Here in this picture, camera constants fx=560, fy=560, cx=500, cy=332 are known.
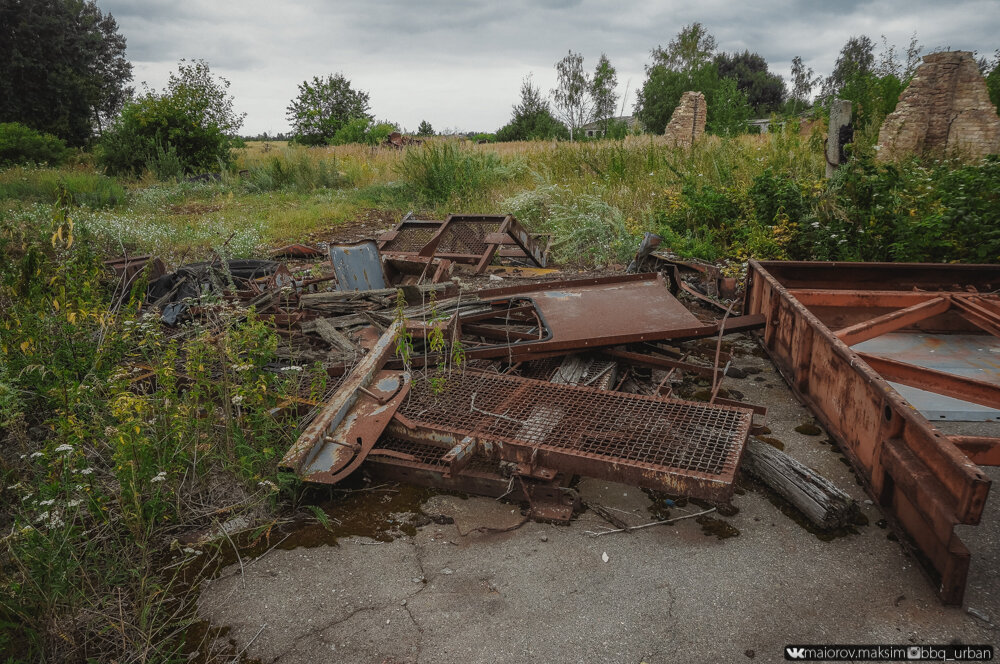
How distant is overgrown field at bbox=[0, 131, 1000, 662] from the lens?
2279 millimetres

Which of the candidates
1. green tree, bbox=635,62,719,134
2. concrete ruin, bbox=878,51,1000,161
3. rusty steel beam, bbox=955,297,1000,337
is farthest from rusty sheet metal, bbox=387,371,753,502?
green tree, bbox=635,62,719,134

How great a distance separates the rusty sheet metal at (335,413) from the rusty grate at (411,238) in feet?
10.0

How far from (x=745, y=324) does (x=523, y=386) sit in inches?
75.8

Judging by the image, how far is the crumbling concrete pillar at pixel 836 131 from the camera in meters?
7.06

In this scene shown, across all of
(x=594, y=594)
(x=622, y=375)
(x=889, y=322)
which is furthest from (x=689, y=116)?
(x=594, y=594)

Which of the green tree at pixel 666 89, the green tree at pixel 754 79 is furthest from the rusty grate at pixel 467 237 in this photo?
the green tree at pixel 754 79

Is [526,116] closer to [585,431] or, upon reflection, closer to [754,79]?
[754,79]

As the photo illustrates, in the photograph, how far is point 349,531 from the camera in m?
2.77

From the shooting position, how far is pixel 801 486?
2707mm

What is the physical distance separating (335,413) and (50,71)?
40.0 meters

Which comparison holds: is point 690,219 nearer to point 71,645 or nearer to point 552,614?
point 552,614

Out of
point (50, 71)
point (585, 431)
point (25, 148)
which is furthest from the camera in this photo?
point (50, 71)

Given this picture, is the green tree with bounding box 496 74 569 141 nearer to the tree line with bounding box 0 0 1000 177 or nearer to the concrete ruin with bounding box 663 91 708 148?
the tree line with bounding box 0 0 1000 177

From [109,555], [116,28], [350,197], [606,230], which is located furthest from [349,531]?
[116,28]
